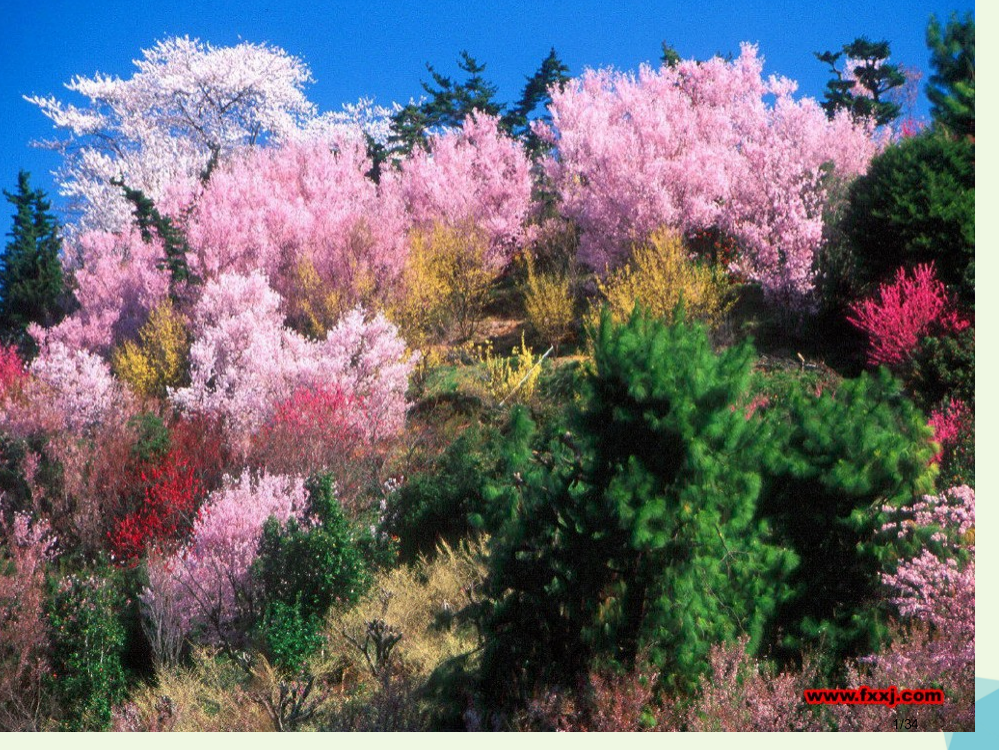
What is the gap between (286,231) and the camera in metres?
11.8

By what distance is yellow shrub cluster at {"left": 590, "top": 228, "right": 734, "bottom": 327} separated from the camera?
30.7 feet

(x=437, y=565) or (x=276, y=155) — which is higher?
(x=276, y=155)

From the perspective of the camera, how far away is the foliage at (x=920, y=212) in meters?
7.18

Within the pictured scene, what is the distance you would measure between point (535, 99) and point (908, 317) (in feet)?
19.5

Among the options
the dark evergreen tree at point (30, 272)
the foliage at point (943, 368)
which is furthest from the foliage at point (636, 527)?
the dark evergreen tree at point (30, 272)

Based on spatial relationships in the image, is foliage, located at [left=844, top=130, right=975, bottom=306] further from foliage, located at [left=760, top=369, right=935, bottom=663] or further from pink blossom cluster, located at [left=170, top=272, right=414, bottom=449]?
pink blossom cluster, located at [left=170, top=272, right=414, bottom=449]

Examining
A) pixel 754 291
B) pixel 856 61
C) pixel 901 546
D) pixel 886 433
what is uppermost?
pixel 856 61

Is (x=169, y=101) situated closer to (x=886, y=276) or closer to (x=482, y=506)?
(x=482, y=506)

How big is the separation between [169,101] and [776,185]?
7.31 metres

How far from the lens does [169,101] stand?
33.8 feet

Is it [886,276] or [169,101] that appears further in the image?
[169,101]

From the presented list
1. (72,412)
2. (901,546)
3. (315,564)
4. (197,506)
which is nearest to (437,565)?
(315,564)

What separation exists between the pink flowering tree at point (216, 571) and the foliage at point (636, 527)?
308 centimetres

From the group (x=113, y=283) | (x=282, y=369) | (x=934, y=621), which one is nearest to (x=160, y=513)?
(x=282, y=369)
